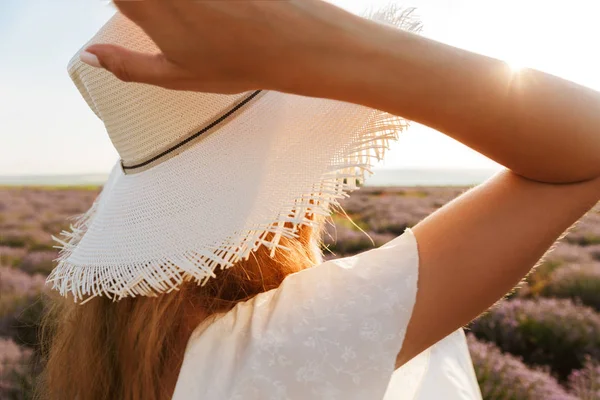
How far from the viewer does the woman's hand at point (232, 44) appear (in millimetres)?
522

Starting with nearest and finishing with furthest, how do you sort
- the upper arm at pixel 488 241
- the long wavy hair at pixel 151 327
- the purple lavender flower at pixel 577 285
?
the upper arm at pixel 488 241 → the long wavy hair at pixel 151 327 → the purple lavender flower at pixel 577 285

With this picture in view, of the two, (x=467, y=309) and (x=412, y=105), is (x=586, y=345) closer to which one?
(x=467, y=309)

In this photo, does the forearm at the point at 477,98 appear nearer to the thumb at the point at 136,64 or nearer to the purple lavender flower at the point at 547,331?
the thumb at the point at 136,64

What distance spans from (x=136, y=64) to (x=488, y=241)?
58 centimetres

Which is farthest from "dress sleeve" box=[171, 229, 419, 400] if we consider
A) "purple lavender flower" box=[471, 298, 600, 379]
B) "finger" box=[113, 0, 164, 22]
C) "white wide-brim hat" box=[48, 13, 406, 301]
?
"purple lavender flower" box=[471, 298, 600, 379]

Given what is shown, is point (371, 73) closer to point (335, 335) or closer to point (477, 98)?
point (477, 98)

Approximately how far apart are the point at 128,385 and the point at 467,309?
76 cm

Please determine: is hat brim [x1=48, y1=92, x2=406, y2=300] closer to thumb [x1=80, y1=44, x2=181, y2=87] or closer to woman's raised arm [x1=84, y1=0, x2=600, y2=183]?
woman's raised arm [x1=84, y1=0, x2=600, y2=183]

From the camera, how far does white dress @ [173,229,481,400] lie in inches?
35.7

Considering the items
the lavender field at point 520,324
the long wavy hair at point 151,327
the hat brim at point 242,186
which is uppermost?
the hat brim at point 242,186

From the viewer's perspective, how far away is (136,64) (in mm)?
560

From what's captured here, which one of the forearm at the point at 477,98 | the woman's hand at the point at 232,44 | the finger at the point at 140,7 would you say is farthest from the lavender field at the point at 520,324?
the finger at the point at 140,7

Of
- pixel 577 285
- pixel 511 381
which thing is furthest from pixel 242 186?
pixel 577 285

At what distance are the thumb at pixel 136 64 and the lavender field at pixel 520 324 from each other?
1191mm
